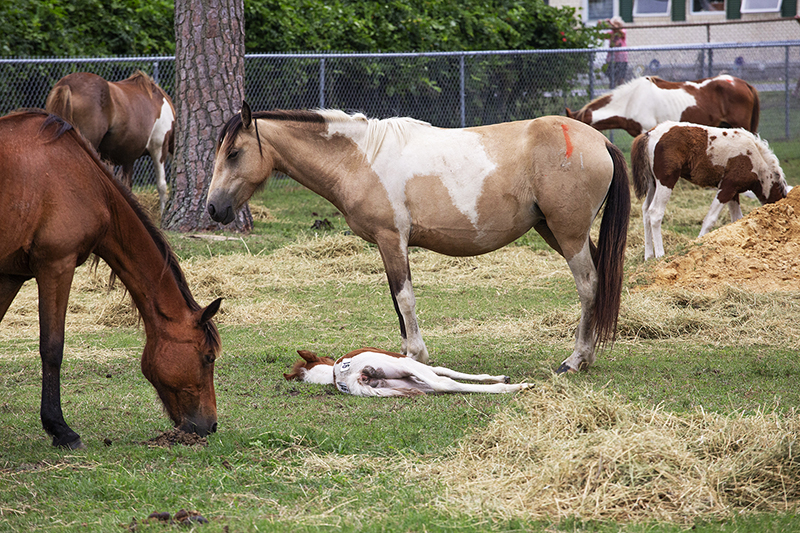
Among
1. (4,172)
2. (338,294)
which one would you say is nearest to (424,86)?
(338,294)

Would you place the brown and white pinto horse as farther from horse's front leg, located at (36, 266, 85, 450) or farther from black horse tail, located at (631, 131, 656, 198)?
horse's front leg, located at (36, 266, 85, 450)

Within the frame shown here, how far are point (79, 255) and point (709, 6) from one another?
31.2 meters

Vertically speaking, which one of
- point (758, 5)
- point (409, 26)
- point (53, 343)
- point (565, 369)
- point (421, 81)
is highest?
point (758, 5)

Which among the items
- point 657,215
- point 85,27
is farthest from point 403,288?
point 85,27

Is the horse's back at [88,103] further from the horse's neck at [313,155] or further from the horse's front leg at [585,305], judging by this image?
the horse's front leg at [585,305]

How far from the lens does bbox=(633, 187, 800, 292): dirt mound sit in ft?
24.6

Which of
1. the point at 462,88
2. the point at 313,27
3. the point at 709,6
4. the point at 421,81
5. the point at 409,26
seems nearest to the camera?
the point at 462,88

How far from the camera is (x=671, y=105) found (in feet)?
41.1

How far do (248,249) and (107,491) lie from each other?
6247 millimetres

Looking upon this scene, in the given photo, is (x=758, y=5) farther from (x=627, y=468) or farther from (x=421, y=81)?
(x=627, y=468)

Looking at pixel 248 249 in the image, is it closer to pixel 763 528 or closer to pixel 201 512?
pixel 201 512

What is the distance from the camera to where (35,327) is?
281 inches

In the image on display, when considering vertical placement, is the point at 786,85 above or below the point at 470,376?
above

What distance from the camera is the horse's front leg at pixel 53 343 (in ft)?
12.6
